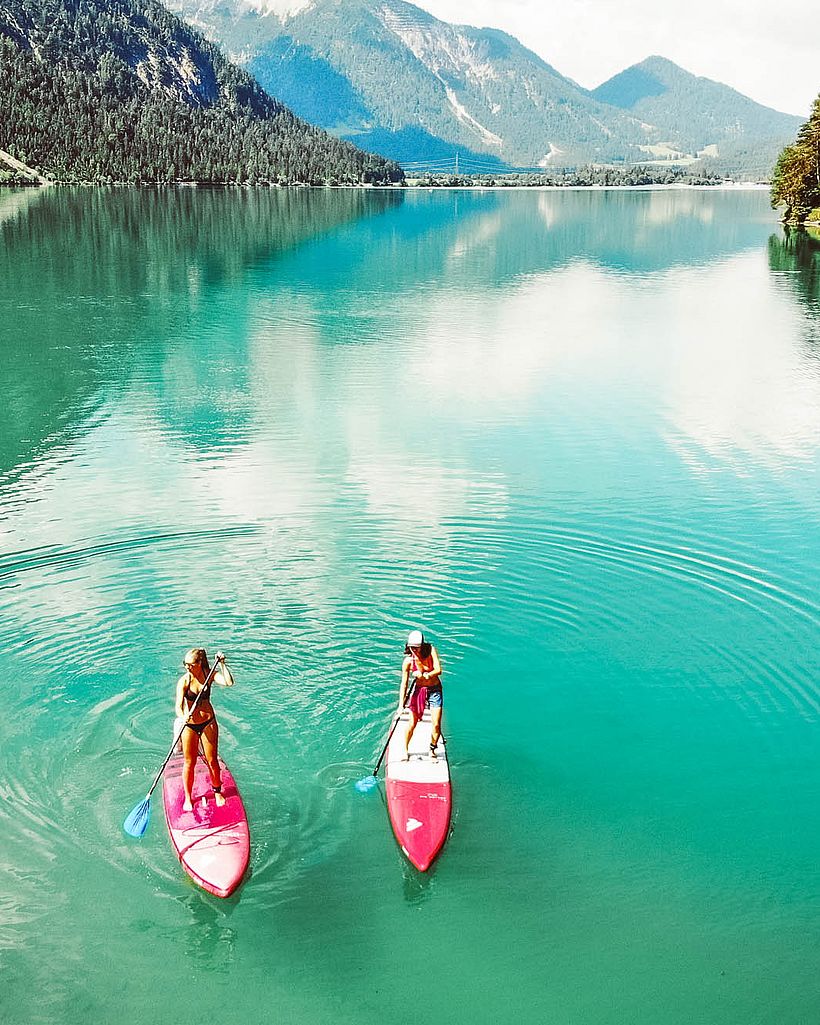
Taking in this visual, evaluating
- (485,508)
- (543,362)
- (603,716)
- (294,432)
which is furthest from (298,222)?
(603,716)

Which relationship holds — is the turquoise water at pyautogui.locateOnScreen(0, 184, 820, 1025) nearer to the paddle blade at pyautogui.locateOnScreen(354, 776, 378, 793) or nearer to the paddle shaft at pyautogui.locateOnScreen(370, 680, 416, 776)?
the paddle blade at pyautogui.locateOnScreen(354, 776, 378, 793)

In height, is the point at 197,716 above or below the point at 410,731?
above

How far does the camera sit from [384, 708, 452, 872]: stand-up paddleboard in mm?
Result: 15961

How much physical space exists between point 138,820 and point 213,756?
1579 mm

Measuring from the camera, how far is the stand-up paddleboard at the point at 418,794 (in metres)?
16.0

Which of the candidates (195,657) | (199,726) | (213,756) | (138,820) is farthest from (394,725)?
(138,820)

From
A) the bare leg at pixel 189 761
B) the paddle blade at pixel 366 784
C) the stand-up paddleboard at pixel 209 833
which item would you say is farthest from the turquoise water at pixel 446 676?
the bare leg at pixel 189 761

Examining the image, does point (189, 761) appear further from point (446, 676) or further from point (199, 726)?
point (446, 676)

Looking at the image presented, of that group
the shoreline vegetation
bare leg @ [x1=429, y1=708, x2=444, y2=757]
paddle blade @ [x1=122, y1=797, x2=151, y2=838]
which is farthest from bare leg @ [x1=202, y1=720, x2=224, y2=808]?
the shoreline vegetation

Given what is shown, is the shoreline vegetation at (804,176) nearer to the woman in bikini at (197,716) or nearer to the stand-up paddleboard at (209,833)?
the woman in bikini at (197,716)

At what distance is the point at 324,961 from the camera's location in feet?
47.5

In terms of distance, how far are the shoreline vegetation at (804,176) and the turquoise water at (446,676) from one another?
98.3 m

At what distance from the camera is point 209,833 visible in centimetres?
1566

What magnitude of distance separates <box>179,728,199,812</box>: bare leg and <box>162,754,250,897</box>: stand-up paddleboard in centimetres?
12
